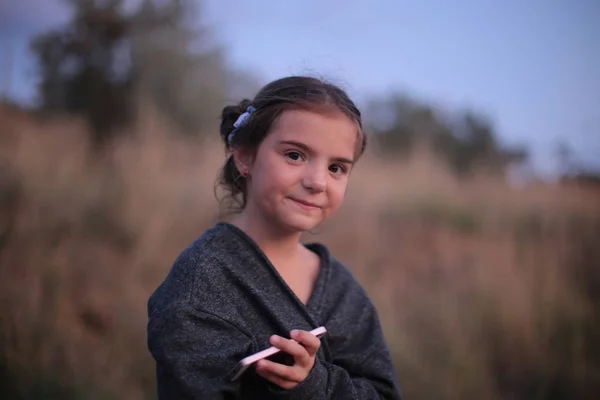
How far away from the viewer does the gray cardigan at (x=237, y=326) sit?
1.24 m

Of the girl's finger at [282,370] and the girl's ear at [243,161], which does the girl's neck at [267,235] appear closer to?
the girl's ear at [243,161]

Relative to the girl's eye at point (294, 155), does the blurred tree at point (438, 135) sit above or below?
above

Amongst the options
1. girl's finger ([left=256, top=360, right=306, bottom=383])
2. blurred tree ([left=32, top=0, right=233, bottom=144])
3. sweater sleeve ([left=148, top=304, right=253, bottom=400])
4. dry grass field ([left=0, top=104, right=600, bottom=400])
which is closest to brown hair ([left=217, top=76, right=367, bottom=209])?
sweater sleeve ([left=148, top=304, right=253, bottom=400])

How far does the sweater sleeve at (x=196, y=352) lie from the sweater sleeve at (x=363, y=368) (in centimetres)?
24

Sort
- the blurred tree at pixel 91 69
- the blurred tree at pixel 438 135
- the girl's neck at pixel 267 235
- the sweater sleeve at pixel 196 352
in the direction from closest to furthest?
the sweater sleeve at pixel 196 352, the girl's neck at pixel 267 235, the blurred tree at pixel 91 69, the blurred tree at pixel 438 135

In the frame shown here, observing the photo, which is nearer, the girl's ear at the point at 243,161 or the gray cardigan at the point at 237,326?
the gray cardigan at the point at 237,326

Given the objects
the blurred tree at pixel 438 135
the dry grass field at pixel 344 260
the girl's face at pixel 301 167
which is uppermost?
the blurred tree at pixel 438 135

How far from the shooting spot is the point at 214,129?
6.16m

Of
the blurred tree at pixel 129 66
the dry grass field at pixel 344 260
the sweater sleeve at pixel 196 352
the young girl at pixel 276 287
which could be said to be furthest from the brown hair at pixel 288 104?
the blurred tree at pixel 129 66

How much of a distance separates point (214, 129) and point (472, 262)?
11.2ft

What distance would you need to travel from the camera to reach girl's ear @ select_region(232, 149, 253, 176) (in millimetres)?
1494

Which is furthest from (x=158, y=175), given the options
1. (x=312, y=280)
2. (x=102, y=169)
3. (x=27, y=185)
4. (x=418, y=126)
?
(x=418, y=126)

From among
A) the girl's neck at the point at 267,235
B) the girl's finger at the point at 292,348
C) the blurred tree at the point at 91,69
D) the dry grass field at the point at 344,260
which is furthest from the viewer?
the blurred tree at the point at 91,69

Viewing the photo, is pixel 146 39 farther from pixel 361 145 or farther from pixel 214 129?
pixel 361 145
